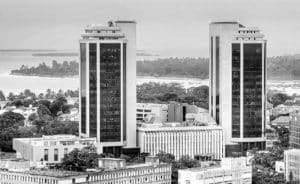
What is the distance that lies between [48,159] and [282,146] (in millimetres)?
6691

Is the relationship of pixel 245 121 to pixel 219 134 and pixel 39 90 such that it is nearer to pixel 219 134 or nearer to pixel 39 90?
pixel 219 134

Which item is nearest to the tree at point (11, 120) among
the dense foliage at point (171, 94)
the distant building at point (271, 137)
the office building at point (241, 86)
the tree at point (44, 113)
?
the tree at point (44, 113)

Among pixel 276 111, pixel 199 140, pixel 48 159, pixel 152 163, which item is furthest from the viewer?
pixel 276 111

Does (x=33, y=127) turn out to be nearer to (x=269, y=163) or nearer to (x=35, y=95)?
(x=269, y=163)

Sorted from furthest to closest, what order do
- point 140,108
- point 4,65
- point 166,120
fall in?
1. point 4,65
2. point 140,108
3. point 166,120

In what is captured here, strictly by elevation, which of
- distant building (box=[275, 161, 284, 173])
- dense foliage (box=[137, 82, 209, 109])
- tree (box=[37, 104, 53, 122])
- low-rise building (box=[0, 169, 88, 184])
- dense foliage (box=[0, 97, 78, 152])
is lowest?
distant building (box=[275, 161, 284, 173])

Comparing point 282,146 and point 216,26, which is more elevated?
point 216,26

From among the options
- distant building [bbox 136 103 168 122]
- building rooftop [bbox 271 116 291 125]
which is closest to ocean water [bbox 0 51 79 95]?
building rooftop [bbox 271 116 291 125]

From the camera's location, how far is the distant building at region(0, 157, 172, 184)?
79.4ft

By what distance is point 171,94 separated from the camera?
46969 millimetres

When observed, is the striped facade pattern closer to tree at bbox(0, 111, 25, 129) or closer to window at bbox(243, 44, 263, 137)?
window at bbox(243, 44, 263, 137)

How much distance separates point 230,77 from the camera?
3312cm

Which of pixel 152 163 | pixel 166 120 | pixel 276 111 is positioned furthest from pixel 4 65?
pixel 152 163

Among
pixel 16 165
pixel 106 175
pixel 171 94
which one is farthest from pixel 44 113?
pixel 106 175
